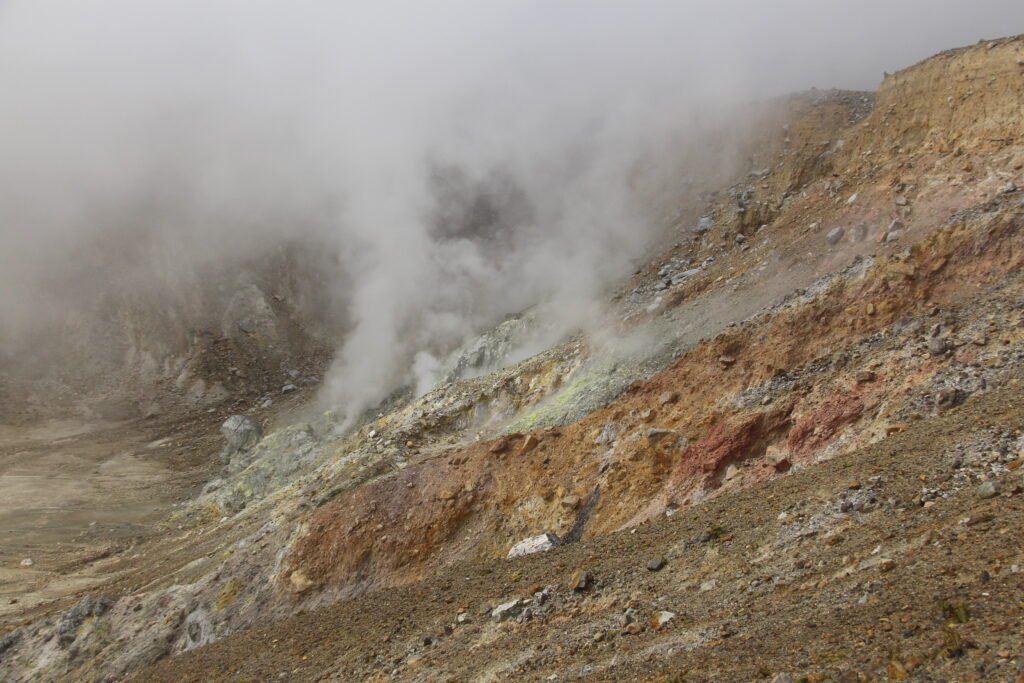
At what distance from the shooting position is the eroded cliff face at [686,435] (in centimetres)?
1057

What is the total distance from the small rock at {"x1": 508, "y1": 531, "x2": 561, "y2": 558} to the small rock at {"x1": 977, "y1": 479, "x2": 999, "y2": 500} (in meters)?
7.18

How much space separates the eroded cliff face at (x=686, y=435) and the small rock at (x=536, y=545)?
510mm

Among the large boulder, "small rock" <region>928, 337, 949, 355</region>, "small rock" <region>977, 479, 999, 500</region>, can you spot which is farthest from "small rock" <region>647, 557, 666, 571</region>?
the large boulder

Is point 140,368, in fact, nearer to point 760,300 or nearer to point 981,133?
point 760,300

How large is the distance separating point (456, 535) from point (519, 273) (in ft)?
55.7

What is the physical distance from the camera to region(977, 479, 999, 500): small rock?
26.7 feet

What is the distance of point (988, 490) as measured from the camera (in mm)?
8211

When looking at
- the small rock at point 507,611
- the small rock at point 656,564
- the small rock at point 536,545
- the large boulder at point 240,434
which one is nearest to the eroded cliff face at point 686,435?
the small rock at point 656,564

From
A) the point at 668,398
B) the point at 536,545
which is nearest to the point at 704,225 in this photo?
the point at 668,398

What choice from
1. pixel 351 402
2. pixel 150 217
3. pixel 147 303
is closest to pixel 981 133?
pixel 351 402

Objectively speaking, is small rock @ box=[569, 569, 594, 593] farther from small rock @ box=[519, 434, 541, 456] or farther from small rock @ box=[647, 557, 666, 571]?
small rock @ box=[519, 434, 541, 456]

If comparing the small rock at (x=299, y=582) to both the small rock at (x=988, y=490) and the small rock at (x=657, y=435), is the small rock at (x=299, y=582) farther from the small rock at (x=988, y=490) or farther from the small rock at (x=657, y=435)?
the small rock at (x=988, y=490)

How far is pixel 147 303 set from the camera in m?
42.8

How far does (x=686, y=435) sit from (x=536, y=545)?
12.1ft
